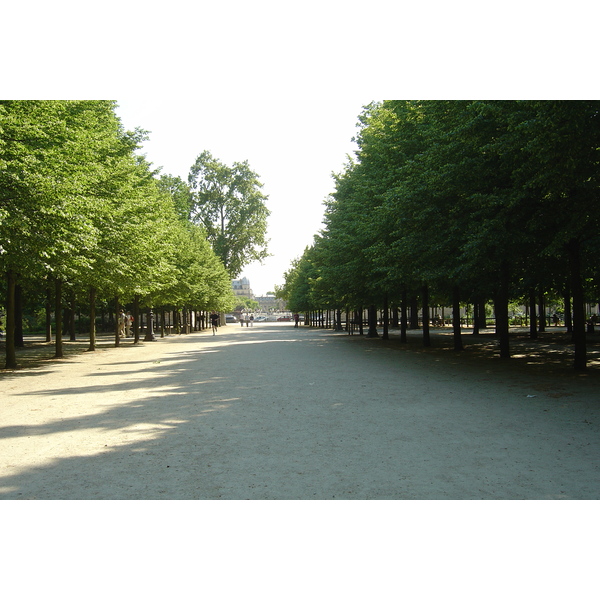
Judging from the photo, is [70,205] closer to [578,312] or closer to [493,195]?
[493,195]

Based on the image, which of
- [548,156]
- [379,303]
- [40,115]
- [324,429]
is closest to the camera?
[324,429]

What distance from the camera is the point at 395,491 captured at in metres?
5.22

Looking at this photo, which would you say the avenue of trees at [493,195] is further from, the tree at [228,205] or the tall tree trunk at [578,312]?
the tree at [228,205]

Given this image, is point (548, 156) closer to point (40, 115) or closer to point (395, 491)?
point (395, 491)

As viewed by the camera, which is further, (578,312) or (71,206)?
(578,312)

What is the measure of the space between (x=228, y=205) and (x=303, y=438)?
6688 centimetres

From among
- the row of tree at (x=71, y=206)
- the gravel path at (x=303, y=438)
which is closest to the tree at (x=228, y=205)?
the row of tree at (x=71, y=206)

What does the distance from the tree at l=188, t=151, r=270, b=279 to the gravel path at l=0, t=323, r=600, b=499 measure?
5869 centimetres

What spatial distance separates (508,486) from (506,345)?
1395 cm

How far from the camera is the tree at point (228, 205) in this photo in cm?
7188

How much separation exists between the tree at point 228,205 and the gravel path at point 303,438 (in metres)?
58.7

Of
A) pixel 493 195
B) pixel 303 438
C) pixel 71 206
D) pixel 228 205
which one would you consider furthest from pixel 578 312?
pixel 228 205

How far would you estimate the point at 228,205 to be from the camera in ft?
237

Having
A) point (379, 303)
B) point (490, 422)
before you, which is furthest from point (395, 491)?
point (379, 303)
